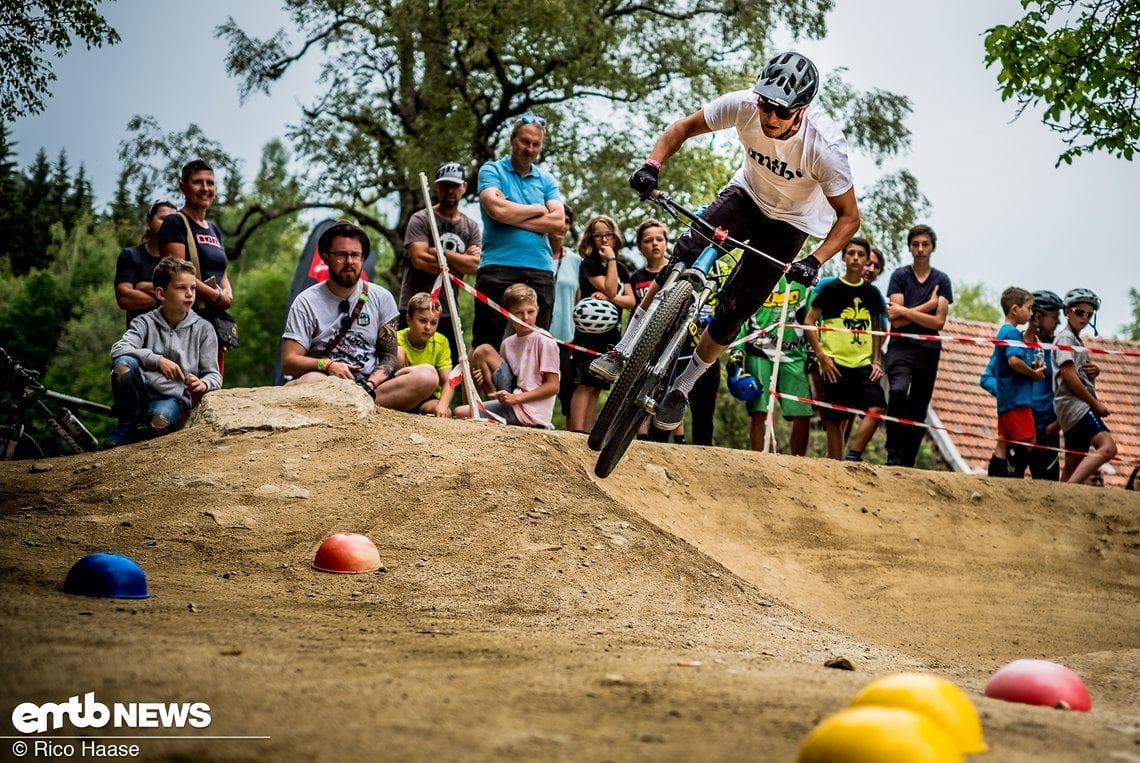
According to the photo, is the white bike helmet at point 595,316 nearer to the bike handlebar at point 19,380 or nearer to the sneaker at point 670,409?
the sneaker at point 670,409

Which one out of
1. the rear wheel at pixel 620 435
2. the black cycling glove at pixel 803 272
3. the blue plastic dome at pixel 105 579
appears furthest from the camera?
the rear wheel at pixel 620 435

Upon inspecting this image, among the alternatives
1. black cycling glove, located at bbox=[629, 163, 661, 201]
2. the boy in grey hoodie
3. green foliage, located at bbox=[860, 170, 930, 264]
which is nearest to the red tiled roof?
green foliage, located at bbox=[860, 170, 930, 264]

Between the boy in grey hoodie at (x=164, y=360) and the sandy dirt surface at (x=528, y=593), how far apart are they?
16.4 inches

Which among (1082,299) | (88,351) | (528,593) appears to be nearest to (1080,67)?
(1082,299)

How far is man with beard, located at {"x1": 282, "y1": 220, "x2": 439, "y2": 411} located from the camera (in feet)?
26.9

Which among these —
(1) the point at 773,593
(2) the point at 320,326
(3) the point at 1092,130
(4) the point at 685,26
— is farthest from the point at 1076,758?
(4) the point at 685,26

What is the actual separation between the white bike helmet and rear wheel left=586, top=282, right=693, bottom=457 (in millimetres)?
2394

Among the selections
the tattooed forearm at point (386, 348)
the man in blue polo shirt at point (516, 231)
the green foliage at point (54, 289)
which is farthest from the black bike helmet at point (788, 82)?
the green foliage at point (54, 289)

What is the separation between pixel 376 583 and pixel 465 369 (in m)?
3.57

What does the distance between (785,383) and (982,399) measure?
1266 cm

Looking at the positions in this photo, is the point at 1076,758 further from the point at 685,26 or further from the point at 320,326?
the point at 685,26

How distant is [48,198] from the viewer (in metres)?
50.8

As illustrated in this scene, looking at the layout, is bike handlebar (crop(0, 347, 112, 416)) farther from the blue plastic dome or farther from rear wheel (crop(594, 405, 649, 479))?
rear wheel (crop(594, 405, 649, 479))

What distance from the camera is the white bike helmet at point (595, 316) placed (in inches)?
344
